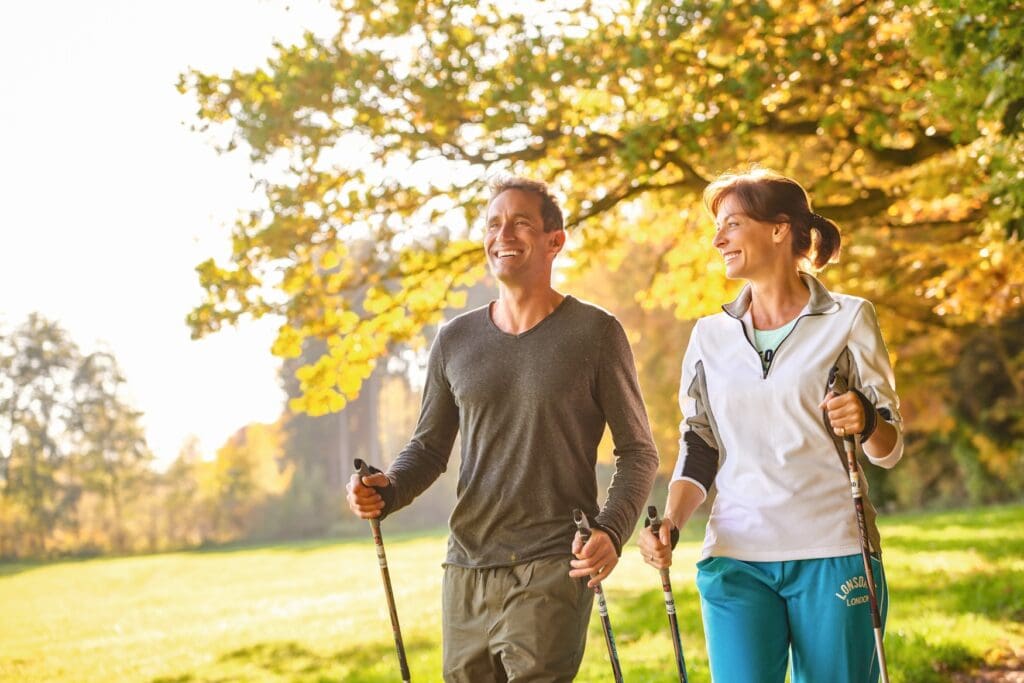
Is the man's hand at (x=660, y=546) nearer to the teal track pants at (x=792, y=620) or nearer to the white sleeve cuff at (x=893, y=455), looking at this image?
the teal track pants at (x=792, y=620)

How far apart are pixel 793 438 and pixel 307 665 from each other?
9295 mm

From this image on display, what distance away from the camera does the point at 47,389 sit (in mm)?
42938

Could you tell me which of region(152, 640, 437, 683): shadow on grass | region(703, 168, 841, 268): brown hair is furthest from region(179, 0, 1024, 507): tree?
region(703, 168, 841, 268): brown hair

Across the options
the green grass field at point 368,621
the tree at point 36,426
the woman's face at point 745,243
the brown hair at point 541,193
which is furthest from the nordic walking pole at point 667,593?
the tree at point 36,426

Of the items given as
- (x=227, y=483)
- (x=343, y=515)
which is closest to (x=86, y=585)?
(x=227, y=483)

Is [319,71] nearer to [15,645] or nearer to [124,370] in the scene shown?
[15,645]

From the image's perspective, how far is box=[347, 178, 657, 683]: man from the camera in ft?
12.9

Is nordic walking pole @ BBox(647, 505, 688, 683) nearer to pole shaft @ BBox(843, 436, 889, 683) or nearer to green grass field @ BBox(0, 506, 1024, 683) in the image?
pole shaft @ BBox(843, 436, 889, 683)

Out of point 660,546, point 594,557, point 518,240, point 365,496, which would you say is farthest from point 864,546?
point 365,496

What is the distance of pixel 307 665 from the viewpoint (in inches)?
479

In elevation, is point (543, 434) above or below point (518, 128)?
below

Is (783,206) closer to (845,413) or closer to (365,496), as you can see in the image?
(845,413)

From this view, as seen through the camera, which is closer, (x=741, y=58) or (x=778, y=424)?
(x=778, y=424)

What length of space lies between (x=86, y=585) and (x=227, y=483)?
1723 centimetres
